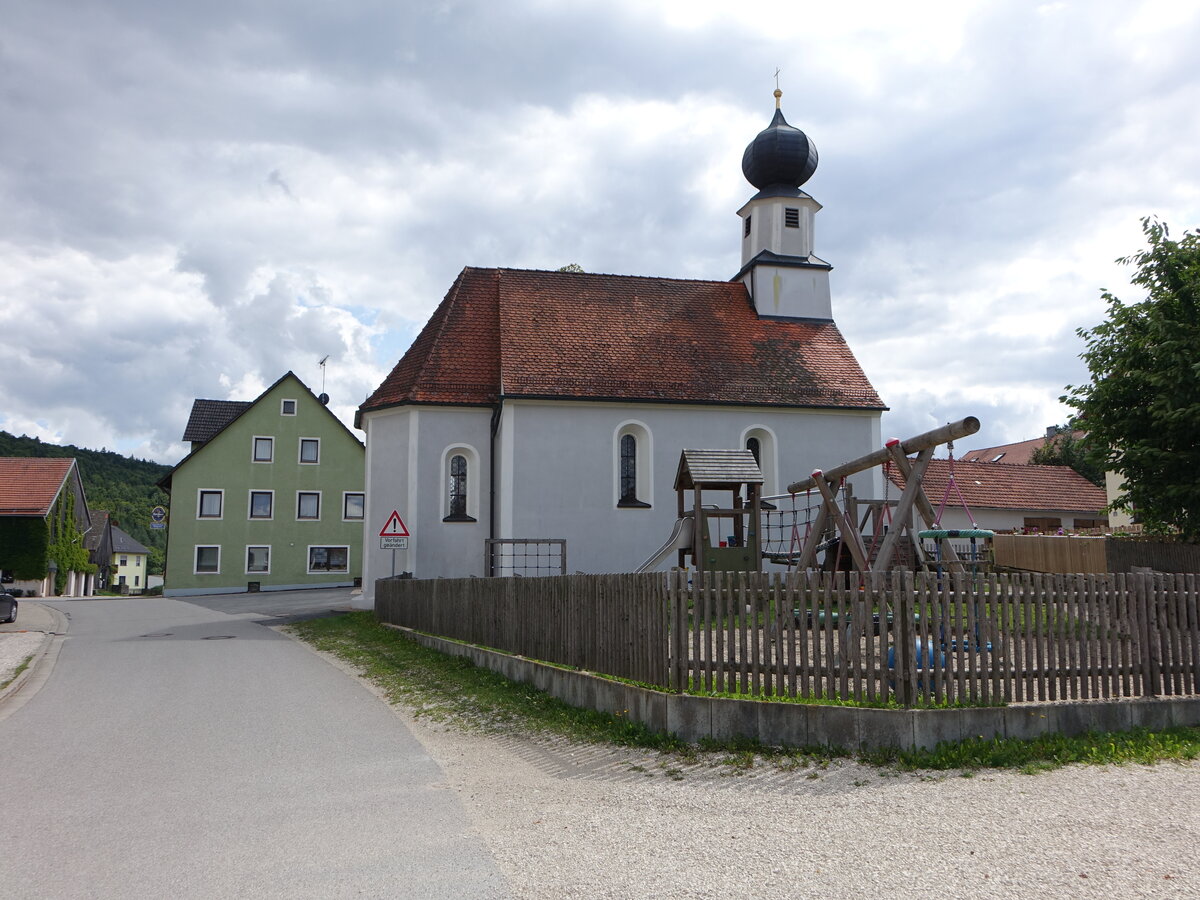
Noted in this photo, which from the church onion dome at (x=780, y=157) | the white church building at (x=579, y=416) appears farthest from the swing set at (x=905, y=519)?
the church onion dome at (x=780, y=157)

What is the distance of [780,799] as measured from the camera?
694 cm

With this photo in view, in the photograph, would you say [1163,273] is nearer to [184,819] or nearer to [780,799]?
[780,799]

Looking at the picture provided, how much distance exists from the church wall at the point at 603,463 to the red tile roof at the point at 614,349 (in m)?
0.54

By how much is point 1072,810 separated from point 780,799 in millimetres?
1992

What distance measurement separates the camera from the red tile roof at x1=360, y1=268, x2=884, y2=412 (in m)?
26.3

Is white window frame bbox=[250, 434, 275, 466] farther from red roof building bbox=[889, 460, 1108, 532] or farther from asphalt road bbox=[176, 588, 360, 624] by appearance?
red roof building bbox=[889, 460, 1108, 532]

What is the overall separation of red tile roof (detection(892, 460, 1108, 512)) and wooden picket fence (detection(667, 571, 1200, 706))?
106 feet

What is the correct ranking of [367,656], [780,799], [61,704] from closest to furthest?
[780,799]
[61,704]
[367,656]

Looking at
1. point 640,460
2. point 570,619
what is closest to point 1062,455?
point 640,460

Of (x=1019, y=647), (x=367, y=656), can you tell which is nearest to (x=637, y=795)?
(x=1019, y=647)

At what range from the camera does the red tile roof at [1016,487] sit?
41.0 meters

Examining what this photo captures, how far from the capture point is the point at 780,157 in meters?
30.4

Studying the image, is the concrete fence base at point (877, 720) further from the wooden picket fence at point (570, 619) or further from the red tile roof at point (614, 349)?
the red tile roof at point (614, 349)

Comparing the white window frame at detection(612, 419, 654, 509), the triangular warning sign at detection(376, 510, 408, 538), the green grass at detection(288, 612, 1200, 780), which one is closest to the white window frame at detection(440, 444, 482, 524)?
the white window frame at detection(612, 419, 654, 509)
